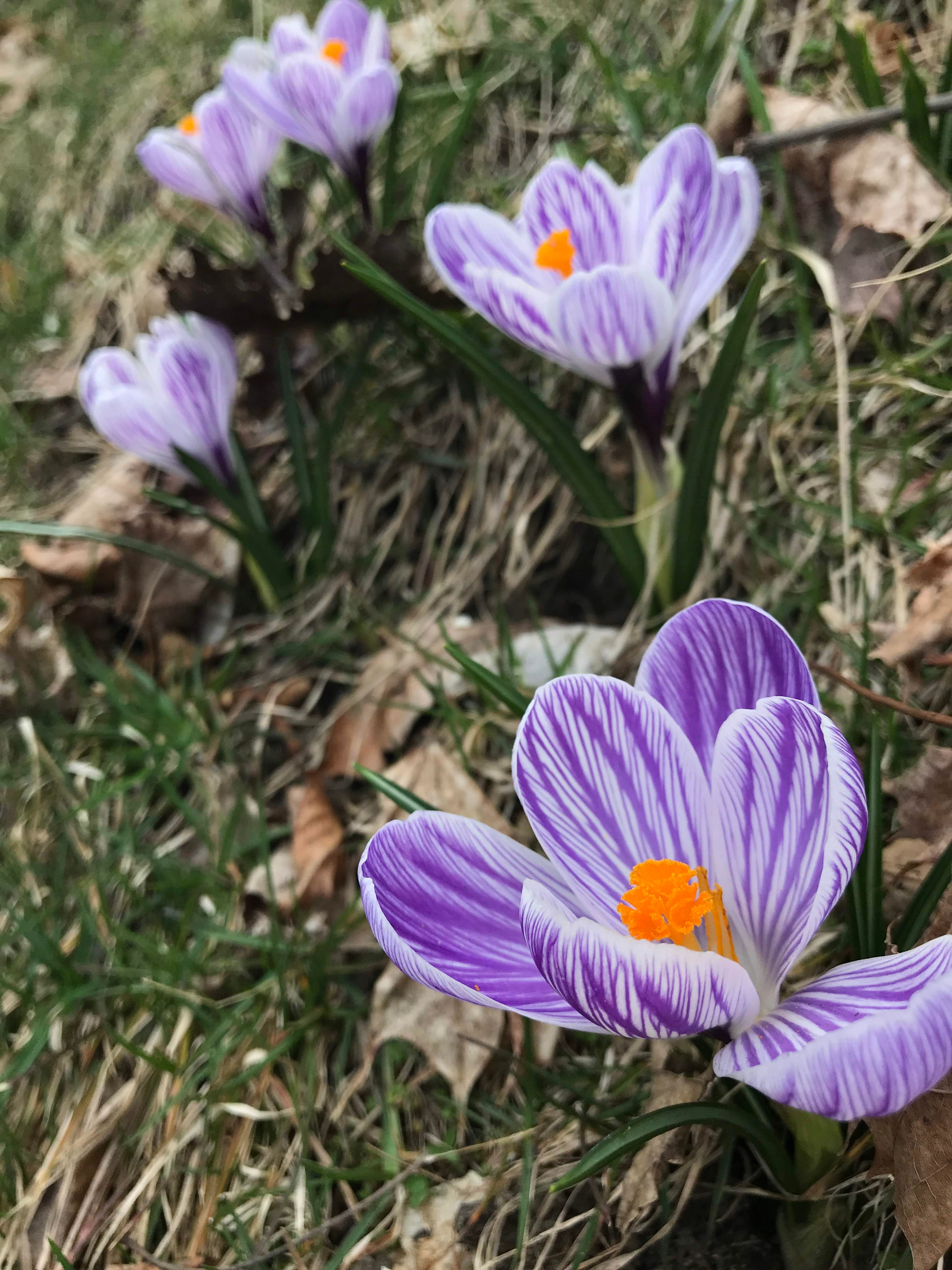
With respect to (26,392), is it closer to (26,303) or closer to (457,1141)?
(26,303)

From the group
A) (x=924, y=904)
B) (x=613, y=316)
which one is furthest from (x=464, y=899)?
(x=613, y=316)

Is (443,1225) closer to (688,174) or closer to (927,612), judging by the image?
(927,612)

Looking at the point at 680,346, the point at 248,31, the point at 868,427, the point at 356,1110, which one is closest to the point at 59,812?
the point at 356,1110

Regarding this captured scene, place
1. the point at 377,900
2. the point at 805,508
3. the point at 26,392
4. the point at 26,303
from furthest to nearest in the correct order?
the point at 26,303 < the point at 26,392 < the point at 805,508 < the point at 377,900

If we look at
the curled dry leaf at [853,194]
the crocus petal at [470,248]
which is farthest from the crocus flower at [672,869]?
the curled dry leaf at [853,194]

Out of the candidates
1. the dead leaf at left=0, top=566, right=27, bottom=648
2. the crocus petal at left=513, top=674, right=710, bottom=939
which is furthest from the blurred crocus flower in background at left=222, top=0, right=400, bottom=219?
the crocus petal at left=513, top=674, right=710, bottom=939
